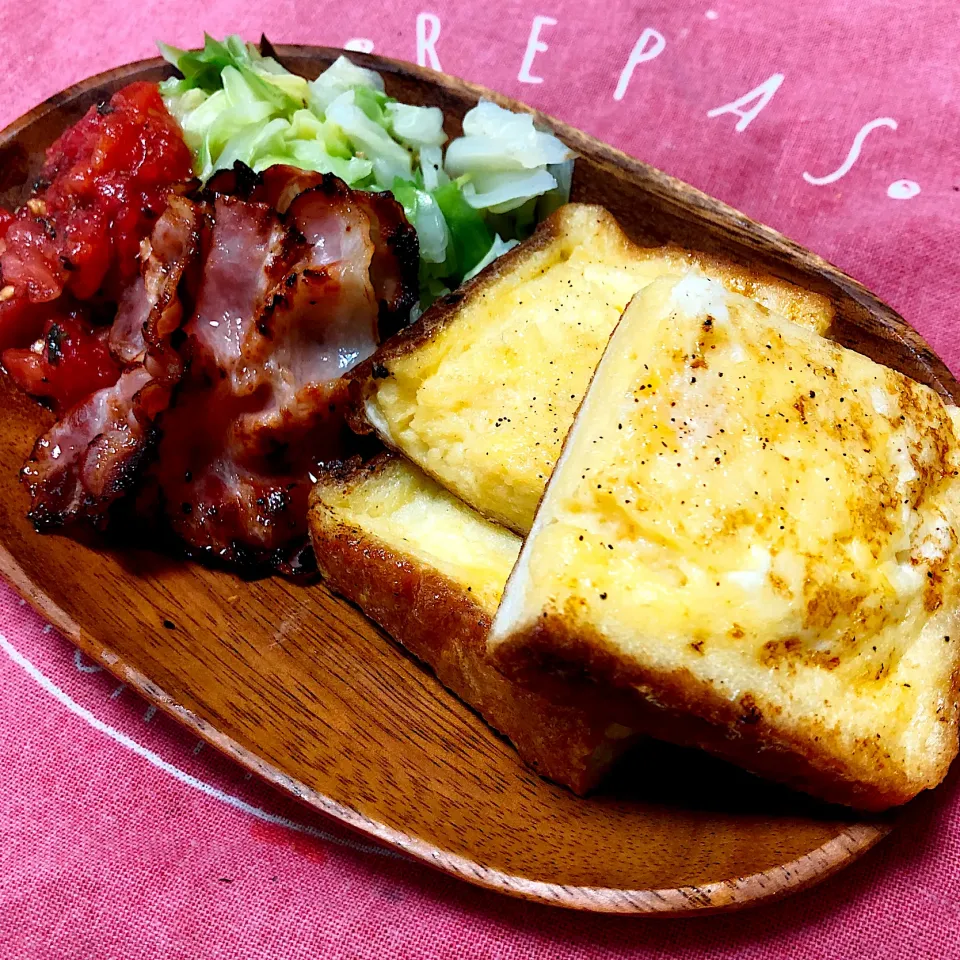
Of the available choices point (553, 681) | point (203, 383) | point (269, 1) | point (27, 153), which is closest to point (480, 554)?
point (553, 681)

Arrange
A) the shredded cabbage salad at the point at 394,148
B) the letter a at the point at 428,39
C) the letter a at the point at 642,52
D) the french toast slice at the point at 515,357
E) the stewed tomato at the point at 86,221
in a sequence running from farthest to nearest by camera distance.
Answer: the letter a at the point at 428,39, the letter a at the point at 642,52, the shredded cabbage salad at the point at 394,148, the stewed tomato at the point at 86,221, the french toast slice at the point at 515,357

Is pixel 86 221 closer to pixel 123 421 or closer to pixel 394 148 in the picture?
pixel 123 421

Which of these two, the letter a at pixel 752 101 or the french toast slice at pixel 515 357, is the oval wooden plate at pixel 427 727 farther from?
the letter a at pixel 752 101

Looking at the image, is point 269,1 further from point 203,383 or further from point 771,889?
point 771,889

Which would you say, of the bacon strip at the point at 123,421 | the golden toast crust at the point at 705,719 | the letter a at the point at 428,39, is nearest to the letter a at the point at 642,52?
the letter a at the point at 428,39

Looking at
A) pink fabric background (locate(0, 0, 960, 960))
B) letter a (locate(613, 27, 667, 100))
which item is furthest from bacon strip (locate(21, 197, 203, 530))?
letter a (locate(613, 27, 667, 100))
